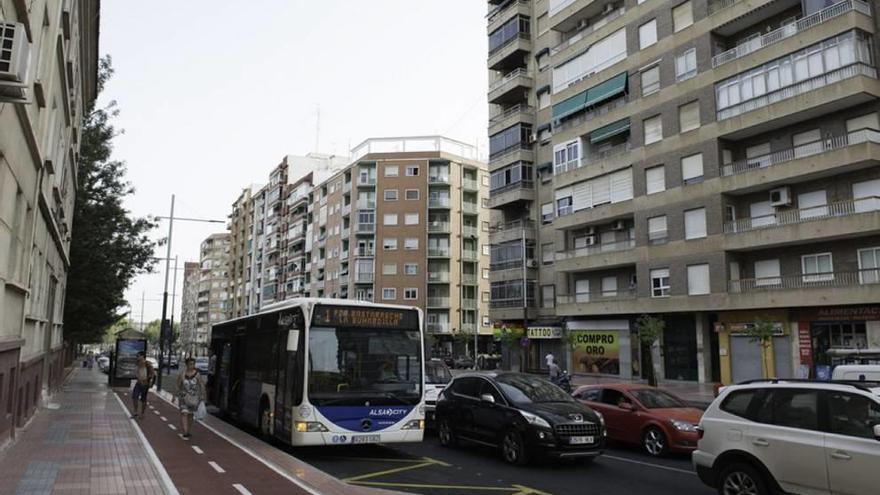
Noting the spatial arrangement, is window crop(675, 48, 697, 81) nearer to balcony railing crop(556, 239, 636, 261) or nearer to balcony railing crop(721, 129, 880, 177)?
balcony railing crop(721, 129, 880, 177)

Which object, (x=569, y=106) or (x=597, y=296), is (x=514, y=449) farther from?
(x=569, y=106)

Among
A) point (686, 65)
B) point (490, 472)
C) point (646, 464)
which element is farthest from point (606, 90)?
point (490, 472)

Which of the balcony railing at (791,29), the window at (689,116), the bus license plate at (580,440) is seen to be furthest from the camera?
the window at (689,116)

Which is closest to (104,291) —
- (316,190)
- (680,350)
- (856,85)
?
(680,350)

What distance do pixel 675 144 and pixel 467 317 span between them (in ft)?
140

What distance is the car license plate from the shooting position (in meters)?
11.5

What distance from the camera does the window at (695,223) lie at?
3269 cm

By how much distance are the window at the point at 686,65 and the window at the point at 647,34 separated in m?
2.48

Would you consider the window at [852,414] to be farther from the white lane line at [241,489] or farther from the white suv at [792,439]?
the white lane line at [241,489]

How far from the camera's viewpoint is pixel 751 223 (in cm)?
3097

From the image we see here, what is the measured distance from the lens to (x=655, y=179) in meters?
35.7

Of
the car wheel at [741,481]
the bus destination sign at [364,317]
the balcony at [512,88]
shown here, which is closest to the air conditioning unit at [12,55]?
the bus destination sign at [364,317]

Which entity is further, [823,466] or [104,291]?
[104,291]

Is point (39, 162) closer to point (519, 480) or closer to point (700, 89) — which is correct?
point (519, 480)
